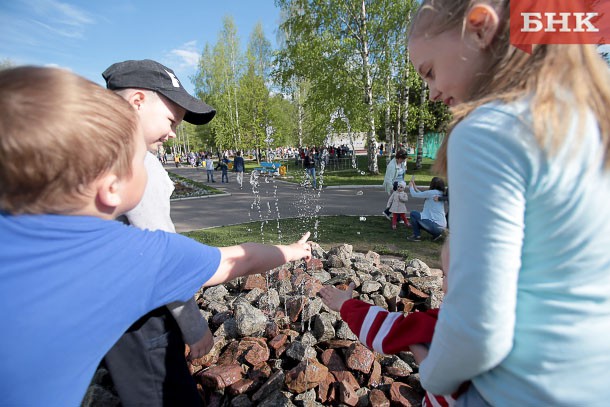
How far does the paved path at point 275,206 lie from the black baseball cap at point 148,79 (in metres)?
5.92

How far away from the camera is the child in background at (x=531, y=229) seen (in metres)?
0.64

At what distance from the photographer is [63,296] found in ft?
2.45

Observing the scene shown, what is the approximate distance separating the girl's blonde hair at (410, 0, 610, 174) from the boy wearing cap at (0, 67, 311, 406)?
84cm

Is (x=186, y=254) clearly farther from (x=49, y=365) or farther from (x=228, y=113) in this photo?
(x=228, y=113)

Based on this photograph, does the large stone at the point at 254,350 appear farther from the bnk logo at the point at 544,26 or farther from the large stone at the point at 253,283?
the bnk logo at the point at 544,26

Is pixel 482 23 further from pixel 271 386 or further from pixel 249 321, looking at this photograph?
pixel 249 321

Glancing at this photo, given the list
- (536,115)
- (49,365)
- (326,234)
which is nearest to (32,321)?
(49,365)

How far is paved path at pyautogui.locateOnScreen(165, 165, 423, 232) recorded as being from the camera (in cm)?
849

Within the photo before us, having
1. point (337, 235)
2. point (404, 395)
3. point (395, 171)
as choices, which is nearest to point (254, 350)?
point (404, 395)

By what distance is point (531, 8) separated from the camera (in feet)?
2.43

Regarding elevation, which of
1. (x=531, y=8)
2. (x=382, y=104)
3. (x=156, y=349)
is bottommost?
(x=156, y=349)

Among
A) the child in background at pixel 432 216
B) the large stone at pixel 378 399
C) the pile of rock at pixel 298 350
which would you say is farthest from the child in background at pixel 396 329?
the child in background at pixel 432 216

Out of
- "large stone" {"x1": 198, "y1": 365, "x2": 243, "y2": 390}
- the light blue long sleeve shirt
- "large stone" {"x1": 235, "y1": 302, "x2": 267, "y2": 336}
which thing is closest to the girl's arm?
the light blue long sleeve shirt

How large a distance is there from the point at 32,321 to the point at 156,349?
755mm
